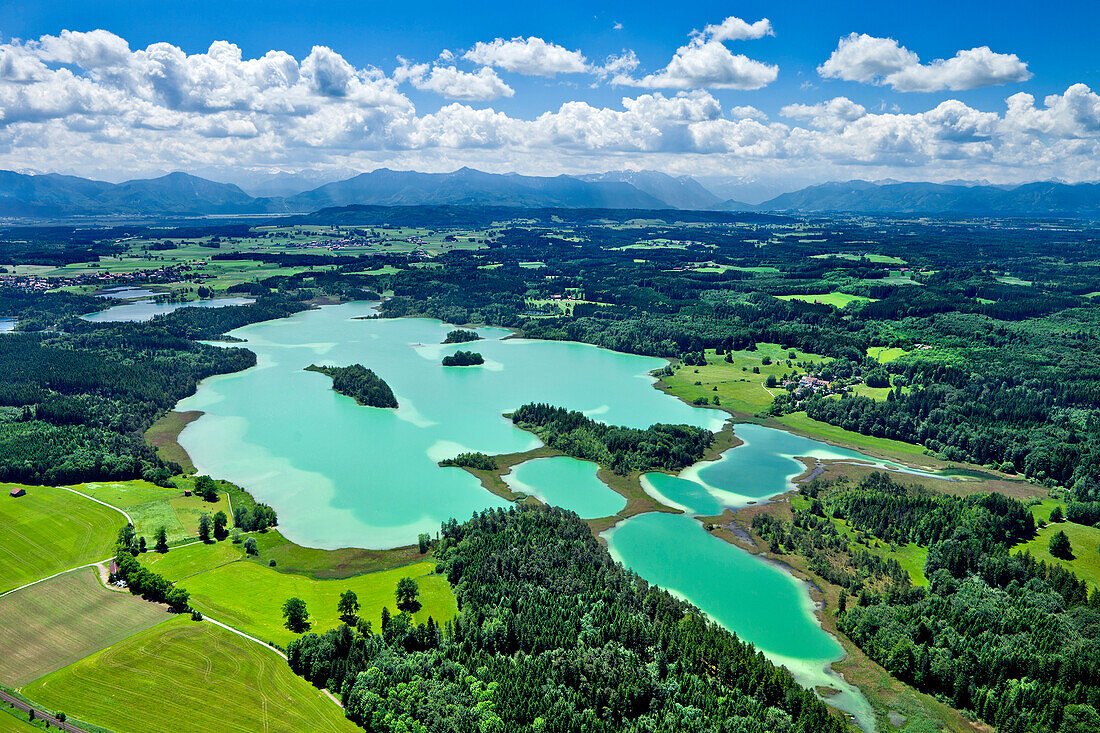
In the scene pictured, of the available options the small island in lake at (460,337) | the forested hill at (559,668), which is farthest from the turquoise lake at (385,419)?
the forested hill at (559,668)

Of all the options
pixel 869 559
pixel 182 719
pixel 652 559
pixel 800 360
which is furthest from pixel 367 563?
pixel 800 360

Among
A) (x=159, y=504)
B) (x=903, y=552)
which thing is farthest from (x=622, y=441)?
(x=159, y=504)

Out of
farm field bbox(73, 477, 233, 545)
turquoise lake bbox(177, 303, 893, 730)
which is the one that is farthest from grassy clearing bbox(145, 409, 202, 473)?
farm field bbox(73, 477, 233, 545)

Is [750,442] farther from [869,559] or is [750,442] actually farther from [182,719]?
[182,719]

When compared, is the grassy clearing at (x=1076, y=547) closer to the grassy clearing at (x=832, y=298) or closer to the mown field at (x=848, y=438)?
the mown field at (x=848, y=438)

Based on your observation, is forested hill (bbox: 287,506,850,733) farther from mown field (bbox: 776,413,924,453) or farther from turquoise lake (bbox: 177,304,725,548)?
mown field (bbox: 776,413,924,453)
